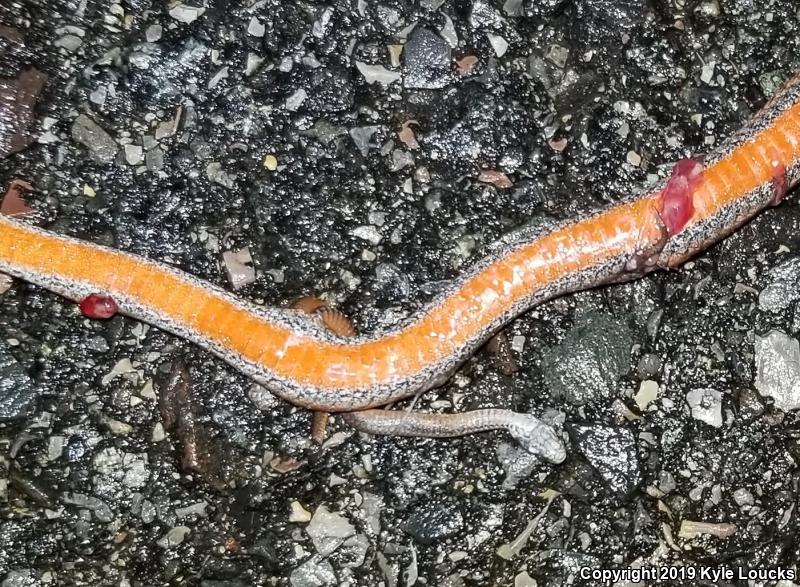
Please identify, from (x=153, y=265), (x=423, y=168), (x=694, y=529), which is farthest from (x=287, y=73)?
(x=694, y=529)

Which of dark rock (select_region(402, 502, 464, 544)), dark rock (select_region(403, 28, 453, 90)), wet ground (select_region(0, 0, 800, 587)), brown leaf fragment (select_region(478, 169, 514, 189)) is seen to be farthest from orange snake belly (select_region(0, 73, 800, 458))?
dark rock (select_region(403, 28, 453, 90))

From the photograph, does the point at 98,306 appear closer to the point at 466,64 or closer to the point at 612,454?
the point at 466,64

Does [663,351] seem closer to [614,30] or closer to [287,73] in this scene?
[614,30]

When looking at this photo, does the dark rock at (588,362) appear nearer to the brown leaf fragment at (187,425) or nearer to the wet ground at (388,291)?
the wet ground at (388,291)

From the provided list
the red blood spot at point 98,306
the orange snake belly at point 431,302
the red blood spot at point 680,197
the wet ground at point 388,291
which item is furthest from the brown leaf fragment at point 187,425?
the red blood spot at point 680,197

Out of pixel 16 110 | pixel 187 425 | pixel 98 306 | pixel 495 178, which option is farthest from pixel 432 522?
pixel 16 110
